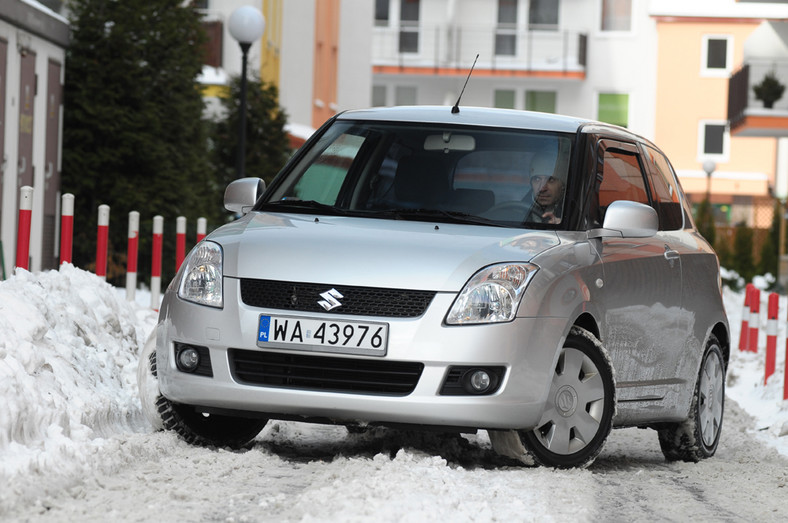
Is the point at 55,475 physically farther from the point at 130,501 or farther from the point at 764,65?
the point at 764,65

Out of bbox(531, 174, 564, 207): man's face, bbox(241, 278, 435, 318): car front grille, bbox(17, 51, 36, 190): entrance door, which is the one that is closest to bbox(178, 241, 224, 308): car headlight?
bbox(241, 278, 435, 318): car front grille

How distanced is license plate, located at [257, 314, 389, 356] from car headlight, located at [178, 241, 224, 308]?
0.29 meters

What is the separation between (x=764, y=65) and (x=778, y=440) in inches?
1063

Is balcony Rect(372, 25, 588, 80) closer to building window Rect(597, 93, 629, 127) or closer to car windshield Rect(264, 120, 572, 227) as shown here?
building window Rect(597, 93, 629, 127)

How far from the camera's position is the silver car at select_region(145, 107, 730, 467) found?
6418mm

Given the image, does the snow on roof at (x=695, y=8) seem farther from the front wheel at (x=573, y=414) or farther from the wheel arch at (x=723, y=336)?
the front wheel at (x=573, y=414)

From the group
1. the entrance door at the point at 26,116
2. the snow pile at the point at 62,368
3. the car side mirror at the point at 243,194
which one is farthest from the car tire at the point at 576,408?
the entrance door at the point at 26,116

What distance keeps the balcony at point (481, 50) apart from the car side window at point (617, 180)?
50.9 metres

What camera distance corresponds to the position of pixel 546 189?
745 cm

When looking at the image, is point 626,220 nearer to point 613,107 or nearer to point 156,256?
point 156,256

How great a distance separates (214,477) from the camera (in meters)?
6.10

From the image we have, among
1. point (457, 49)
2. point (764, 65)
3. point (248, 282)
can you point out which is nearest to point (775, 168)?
point (457, 49)

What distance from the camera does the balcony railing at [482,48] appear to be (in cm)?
5962

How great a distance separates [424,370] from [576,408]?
910mm
